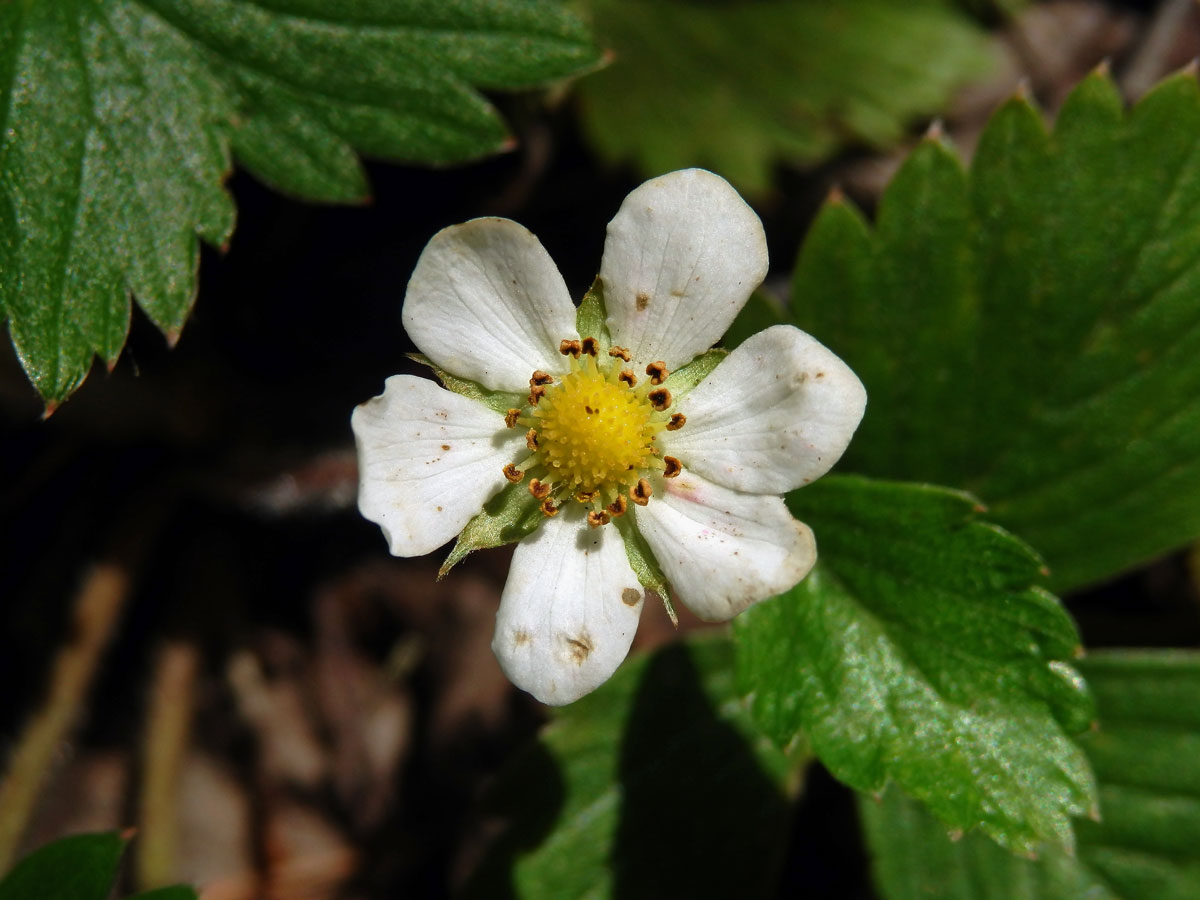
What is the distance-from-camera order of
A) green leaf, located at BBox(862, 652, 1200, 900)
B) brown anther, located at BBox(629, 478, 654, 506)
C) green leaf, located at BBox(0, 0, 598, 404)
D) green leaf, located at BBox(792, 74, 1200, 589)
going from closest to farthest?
brown anther, located at BBox(629, 478, 654, 506) → green leaf, located at BBox(0, 0, 598, 404) → green leaf, located at BBox(792, 74, 1200, 589) → green leaf, located at BBox(862, 652, 1200, 900)

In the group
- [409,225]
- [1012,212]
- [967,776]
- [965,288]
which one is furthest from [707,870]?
[409,225]

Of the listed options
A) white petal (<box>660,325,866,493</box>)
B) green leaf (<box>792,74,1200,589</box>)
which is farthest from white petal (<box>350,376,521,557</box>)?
green leaf (<box>792,74,1200,589</box>)

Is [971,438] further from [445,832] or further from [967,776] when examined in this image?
[445,832]

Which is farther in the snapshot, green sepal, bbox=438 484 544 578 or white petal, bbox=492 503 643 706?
green sepal, bbox=438 484 544 578

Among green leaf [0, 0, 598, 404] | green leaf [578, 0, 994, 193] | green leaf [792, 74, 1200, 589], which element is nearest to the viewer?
green leaf [0, 0, 598, 404]

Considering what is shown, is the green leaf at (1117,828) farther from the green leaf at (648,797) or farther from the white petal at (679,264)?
the white petal at (679,264)

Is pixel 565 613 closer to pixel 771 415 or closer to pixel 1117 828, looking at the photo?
pixel 771 415

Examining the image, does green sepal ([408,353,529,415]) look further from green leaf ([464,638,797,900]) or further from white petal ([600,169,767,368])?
green leaf ([464,638,797,900])
